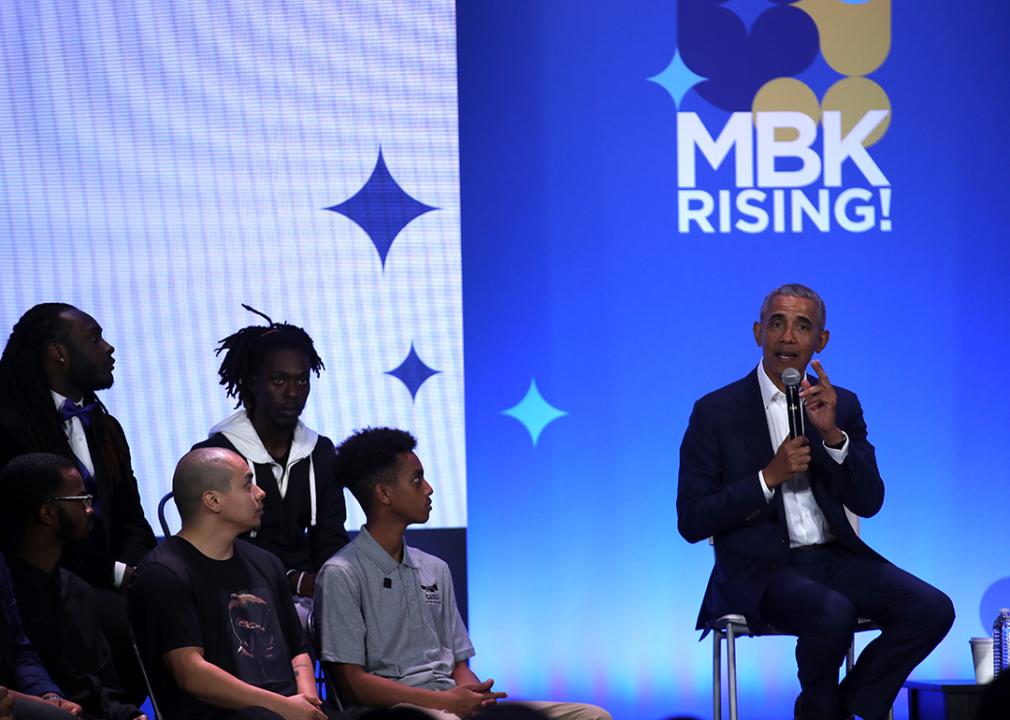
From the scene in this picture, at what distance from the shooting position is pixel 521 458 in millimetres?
5266

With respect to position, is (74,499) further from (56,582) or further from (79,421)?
(79,421)

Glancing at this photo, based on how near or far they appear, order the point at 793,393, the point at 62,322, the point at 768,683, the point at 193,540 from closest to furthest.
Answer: the point at 193,540 → the point at 793,393 → the point at 62,322 → the point at 768,683

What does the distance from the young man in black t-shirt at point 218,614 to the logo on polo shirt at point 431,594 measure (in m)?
0.37

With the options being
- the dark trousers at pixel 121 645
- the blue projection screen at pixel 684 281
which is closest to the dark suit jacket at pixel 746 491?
the blue projection screen at pixel 684 281

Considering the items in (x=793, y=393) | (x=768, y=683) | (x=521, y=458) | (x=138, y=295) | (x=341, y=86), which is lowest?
(x=768, y=683)

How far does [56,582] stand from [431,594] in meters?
0.99

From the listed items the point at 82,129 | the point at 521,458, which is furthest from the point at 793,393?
the point at 82,129

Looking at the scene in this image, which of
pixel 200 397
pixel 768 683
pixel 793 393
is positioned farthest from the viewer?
pixel 768 683

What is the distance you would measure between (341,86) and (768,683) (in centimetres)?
271

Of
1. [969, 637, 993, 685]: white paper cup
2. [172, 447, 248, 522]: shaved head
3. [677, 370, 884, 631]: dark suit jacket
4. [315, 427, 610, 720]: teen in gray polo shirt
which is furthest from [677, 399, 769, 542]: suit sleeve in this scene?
[172, 447, 248, 522]: shaved head

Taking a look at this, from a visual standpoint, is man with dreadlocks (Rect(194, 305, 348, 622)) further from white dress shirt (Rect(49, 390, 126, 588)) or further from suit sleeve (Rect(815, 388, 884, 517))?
suit sleeve (Rect(815, 388, 884, 517))

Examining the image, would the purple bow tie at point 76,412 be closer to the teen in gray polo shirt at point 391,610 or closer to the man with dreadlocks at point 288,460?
the man with dreadlocks at point 288,460

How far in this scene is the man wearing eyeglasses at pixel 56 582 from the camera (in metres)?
3.57

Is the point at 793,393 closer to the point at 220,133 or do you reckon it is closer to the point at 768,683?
the point at 768,683
